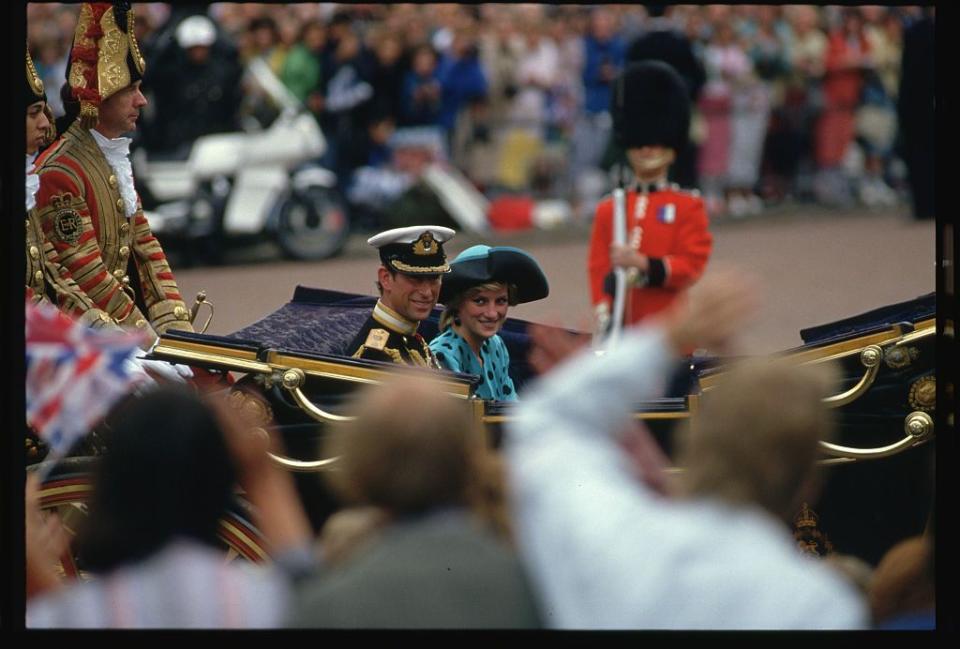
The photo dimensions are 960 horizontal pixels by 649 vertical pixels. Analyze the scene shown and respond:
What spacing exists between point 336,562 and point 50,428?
2.25 feet

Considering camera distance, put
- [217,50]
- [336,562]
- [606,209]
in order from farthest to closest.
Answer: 1. [217,50]
2. [606,209]
3. [336,562]

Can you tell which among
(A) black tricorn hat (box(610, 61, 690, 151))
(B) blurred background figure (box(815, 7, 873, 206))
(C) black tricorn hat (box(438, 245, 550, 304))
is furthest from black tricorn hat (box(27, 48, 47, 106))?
(B) blurred background figure (box(815, 7, 873, 206))

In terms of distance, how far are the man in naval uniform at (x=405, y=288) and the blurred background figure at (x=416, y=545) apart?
192 cm

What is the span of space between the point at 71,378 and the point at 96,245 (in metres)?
1.07

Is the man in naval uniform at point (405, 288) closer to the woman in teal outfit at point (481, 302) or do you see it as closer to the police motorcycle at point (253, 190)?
the woman in teal outfit at point (481, 302)

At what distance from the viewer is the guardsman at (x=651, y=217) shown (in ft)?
21.9

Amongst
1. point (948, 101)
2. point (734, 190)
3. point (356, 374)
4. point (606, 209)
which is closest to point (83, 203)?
point (356, 374)

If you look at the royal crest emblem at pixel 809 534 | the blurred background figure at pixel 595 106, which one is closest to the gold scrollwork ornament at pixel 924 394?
the royal crest emblem at pixel 809 534

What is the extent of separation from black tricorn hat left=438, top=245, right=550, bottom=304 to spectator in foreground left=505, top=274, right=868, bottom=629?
2.04 m

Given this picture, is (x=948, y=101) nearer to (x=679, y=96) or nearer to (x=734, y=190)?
(x=679, y=96)

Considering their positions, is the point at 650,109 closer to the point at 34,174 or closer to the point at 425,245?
the point at 425,245

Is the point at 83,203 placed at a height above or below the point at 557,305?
above

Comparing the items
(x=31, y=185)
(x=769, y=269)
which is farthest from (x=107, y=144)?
(x=769, y=269)

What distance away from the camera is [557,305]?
10.4 metres
